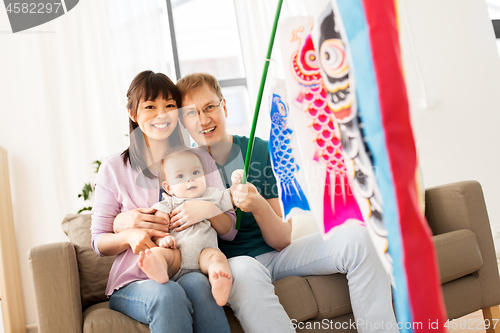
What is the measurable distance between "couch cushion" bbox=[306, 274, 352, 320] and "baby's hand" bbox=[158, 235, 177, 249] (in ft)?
1.35

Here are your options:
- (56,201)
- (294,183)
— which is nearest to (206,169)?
(294,183)

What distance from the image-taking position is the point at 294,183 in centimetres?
75

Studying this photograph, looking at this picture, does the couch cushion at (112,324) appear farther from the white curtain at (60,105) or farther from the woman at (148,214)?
the white curtain at (60,105)

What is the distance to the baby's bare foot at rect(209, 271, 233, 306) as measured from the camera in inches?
32.9

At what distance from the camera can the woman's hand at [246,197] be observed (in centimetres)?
93

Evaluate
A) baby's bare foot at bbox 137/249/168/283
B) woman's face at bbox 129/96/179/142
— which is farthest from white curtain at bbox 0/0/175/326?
baby's bare foot at bbox 137/249/168/283

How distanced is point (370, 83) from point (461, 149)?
8.27ft

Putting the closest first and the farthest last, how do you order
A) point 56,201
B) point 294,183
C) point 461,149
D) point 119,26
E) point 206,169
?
point 294,183 → point 206,169 → point 56,201 → point 119,26 → point 461,149

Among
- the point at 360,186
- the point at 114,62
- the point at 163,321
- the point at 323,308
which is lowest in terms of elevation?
the point at 323,308

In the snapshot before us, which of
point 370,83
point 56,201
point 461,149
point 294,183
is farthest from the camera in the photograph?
point 461,149

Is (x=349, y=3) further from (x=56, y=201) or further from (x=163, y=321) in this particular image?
(x=56, y=201)

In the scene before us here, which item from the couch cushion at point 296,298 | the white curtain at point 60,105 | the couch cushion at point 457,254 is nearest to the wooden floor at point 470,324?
the couch cushion at point 457,254

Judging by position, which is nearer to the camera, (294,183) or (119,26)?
(294,183)

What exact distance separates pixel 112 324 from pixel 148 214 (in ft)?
0.91
